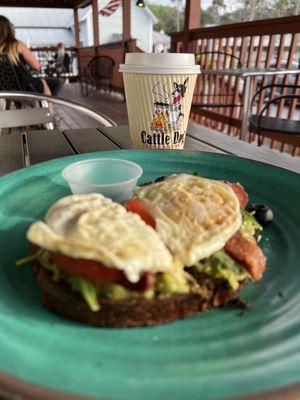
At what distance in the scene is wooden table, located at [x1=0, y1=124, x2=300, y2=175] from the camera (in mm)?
1391

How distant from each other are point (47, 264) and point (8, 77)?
160 inches

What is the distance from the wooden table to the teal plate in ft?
2.02

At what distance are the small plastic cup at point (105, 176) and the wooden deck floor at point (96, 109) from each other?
197 inches

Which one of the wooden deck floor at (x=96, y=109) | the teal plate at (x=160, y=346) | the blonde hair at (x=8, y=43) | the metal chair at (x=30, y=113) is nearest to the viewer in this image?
the teal plate at (x=160, y=346)

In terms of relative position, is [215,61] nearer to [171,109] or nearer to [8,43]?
[8,43]

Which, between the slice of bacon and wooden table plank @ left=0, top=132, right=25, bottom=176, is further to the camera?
wooden table plank @ left=0, top=132, right=25, bottom=176

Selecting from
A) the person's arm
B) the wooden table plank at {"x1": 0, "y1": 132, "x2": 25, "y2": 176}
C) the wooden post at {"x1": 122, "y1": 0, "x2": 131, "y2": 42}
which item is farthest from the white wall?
the wooden table plank at {"x1": 0, "y1": 132, "x2": 25, "y2": 176}

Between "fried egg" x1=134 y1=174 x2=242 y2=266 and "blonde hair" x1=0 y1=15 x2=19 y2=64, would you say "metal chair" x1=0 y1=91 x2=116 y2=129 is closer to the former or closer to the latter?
"fried egg" x1=134 y1=174 x2=242 y2=266

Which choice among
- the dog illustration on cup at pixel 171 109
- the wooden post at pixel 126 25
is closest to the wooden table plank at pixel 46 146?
the dog illustration on cup at pixel 171 109

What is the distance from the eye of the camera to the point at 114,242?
56cm

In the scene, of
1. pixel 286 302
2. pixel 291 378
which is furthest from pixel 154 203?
pixel 291 378

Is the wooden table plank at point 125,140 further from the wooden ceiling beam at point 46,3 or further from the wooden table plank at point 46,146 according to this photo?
the wooden ceiling beam at point 46,3

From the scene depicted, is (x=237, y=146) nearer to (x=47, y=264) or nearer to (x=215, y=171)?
(x=215, y=171)

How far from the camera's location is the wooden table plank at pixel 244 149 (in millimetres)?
1409
